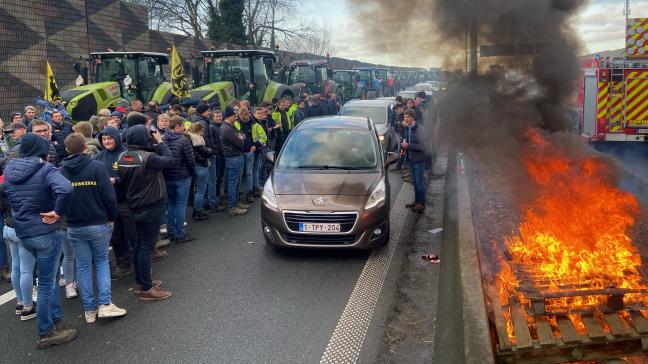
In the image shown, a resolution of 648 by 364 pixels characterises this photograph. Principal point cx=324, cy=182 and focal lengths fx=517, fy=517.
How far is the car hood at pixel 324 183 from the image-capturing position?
6.39m

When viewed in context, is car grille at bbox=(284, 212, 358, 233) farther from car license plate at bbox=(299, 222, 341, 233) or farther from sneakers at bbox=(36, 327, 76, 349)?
sneakers at bbox=(36, 327, 76, 349)

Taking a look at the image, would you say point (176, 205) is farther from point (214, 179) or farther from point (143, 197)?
point (143, 197)

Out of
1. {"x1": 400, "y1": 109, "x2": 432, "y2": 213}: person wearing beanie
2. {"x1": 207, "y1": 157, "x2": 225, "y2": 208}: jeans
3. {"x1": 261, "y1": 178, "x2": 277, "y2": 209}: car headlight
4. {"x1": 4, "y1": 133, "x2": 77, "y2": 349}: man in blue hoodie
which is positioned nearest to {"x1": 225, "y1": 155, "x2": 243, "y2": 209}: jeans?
{"x1": 207, "y1": 157, "x2": 225, "y2": 208}: jeans

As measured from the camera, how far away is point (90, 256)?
480cm

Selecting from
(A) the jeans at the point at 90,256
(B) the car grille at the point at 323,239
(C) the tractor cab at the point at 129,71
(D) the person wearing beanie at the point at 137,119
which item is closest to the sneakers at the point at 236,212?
(B) the car grille at the point at 323,239

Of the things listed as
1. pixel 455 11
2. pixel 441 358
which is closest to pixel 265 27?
pixel 455 11

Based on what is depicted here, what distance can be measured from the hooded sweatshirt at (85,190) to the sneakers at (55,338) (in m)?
0.92

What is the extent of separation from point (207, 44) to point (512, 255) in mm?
24773

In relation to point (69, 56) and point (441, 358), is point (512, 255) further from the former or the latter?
point (69, 56)

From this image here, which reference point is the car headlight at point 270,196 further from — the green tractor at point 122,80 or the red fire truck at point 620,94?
the green tractor at point 122,80

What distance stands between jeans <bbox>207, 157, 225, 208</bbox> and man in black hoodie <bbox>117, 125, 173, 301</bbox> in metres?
3.27

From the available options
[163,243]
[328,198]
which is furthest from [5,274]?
[328,198]

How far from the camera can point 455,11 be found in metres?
6.23

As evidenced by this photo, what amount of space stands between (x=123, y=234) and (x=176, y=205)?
119 centimetres
